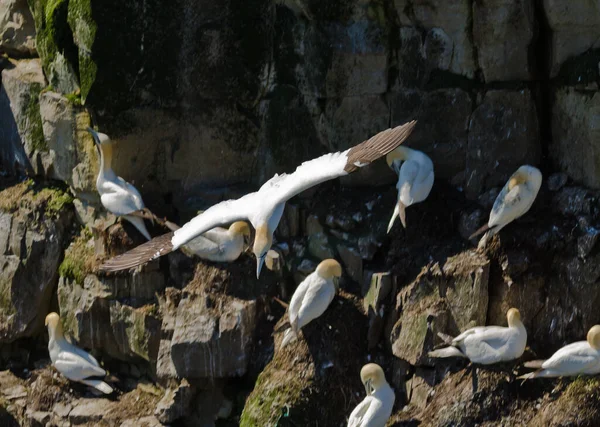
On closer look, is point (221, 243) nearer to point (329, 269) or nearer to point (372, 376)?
point (329, 269)

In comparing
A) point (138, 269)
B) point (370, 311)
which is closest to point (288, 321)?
point (370, 311)

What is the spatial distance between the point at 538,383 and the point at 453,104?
3108mm

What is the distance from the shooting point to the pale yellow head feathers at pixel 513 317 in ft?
43.7

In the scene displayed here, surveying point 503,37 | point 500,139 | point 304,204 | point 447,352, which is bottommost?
point 447,352

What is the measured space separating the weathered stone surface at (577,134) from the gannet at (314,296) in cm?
245

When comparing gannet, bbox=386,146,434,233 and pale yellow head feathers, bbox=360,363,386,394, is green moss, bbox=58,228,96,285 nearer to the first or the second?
gannet, bbox=386,146,434,233

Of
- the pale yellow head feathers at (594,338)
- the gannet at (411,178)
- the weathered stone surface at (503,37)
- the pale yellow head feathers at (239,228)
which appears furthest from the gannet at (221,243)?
the pale yellow head feathers at (594,338)

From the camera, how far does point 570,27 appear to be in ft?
46.7

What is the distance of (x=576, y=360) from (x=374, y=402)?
1.84 m

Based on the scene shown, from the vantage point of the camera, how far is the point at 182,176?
53.9 feet

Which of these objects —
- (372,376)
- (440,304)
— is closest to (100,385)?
(372,376)

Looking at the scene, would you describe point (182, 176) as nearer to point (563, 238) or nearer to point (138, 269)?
point (138, 269)

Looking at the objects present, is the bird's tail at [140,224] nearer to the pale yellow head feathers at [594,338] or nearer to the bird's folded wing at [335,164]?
the bird's folded wing at [335,164]

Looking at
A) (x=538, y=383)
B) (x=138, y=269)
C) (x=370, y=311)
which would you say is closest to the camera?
(x=538, y=383)
